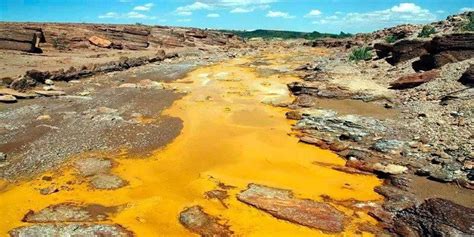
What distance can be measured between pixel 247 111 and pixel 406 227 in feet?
38.9

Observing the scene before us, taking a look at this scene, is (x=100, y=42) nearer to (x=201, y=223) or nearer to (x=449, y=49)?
(x=449, y=49)

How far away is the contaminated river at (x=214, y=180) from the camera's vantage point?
10016 mm

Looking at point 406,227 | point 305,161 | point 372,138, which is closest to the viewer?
point 406,227

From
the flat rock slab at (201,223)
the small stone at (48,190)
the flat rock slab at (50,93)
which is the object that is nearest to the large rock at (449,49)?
the flat rock slab at (201,223)

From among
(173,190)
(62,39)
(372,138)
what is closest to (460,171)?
(372,138)

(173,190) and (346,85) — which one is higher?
(346,85)

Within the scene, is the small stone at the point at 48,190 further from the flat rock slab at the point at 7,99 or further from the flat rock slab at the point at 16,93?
the flat rock slab at the point at 16,93

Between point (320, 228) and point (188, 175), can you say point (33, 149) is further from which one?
point (320, 228)

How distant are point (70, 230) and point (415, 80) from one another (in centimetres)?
1895

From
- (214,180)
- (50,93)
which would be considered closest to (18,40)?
(50,93)

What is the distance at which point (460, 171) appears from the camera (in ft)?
39.4

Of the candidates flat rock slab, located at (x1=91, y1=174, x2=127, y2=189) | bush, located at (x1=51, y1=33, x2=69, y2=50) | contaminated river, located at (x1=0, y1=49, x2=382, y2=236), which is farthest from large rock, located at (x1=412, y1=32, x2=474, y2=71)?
bush, located at (x1=51, y1=33, x2=69, y2=50)

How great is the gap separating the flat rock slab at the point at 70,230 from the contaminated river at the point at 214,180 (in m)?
0.30

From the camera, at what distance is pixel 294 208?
10.6 metres
